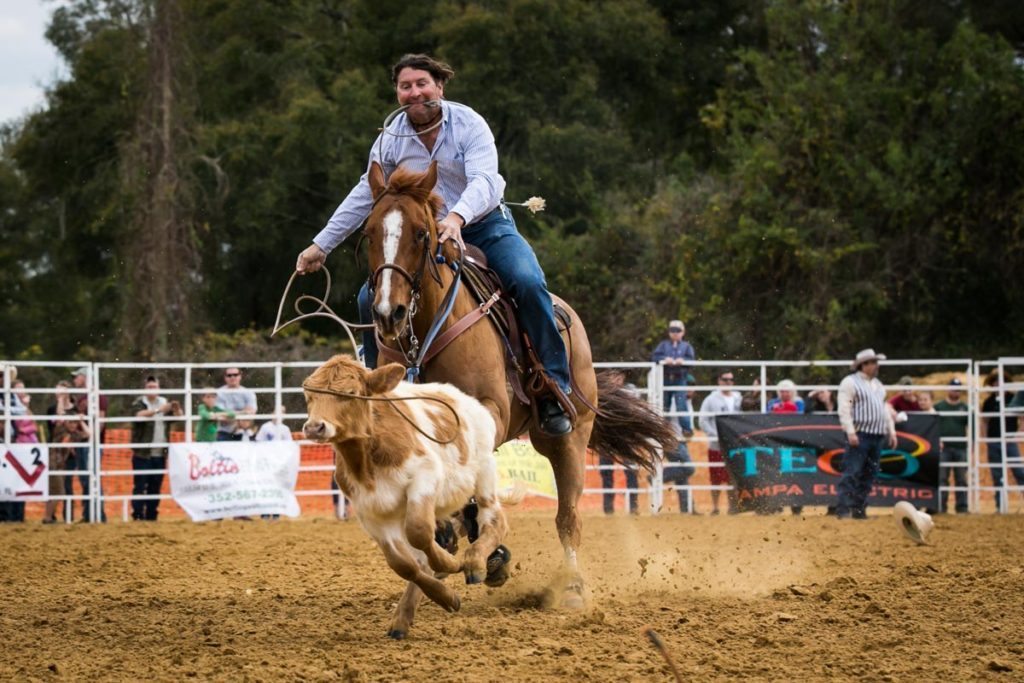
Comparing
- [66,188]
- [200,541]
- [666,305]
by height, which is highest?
[66,188]

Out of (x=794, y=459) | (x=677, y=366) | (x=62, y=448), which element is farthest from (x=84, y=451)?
(x=794, y=459)

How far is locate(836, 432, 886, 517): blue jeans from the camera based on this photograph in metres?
13.1

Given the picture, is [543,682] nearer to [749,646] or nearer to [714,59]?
[749,646]

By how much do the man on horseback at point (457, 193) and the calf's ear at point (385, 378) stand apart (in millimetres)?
1000

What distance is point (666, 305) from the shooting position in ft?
78.0

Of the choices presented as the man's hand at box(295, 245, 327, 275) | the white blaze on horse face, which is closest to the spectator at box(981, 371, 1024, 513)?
the man's hand at box(295, 245, 327, 275)

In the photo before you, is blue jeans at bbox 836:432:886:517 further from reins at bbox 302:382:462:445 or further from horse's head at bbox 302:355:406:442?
horse's head at bbox 302:355:406:442

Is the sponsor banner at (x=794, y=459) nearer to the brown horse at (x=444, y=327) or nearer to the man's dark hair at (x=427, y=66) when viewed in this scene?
the brown horse at (x=444, y=327)

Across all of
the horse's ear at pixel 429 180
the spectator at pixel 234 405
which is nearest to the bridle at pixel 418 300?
the horse's ear at pixel 429 180

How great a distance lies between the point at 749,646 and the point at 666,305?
18748mm

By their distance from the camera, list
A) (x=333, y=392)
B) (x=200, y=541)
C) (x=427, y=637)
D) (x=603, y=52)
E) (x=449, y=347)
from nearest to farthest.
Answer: (x=333, y=392), (x=427, y=637), (x=449, y=347), (x=200, y=541), (x=603, y=52)

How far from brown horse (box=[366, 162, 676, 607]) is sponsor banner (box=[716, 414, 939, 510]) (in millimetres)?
6388

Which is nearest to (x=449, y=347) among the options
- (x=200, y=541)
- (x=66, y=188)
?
(x=200, y=541)

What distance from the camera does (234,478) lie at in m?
13.1
